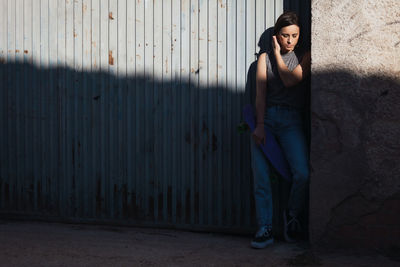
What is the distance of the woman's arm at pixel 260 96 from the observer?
155 inches

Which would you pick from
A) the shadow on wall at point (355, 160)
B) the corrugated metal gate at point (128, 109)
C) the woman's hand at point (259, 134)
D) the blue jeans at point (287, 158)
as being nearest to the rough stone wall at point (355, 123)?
the shadow on wall at point (355, 160)

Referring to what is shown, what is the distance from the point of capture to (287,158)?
13.0 feet

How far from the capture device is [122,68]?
14.8 feet

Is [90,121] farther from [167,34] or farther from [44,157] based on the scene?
[167,34]

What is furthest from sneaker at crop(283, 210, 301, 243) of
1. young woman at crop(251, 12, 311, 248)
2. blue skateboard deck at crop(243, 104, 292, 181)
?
blue skateboard deck at crop(243, 104, 292, 181)

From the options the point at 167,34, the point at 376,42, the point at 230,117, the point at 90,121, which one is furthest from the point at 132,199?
the point at 376,42

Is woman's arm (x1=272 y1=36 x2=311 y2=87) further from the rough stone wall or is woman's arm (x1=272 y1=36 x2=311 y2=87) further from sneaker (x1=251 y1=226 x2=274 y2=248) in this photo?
sneaker (x1=251 y1=226 x2=274 y2=248)

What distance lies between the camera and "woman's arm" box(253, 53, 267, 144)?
12.9ft

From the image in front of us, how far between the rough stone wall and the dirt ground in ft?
0.77

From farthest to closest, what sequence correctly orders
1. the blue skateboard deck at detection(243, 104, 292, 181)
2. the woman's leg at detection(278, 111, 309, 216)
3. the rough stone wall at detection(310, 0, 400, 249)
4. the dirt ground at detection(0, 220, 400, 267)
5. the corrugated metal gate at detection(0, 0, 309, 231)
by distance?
the corrugated metal gate at detection(0, 0, 309, 231) → the blue skateboard deck at detection(243, 104, 292, 181) → the woman's leg at detection(278, 111, 309, 216) → the rough stone wall at detection(310, 0, 400, 249) → the dirt ground at detection(0, 220, 400, 267)

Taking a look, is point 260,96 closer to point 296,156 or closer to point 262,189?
point 296,156

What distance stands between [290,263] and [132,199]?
168cm

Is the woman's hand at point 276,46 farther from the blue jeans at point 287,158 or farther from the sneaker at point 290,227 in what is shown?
the sneaker at point 290,227

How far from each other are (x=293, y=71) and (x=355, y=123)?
62 cm
